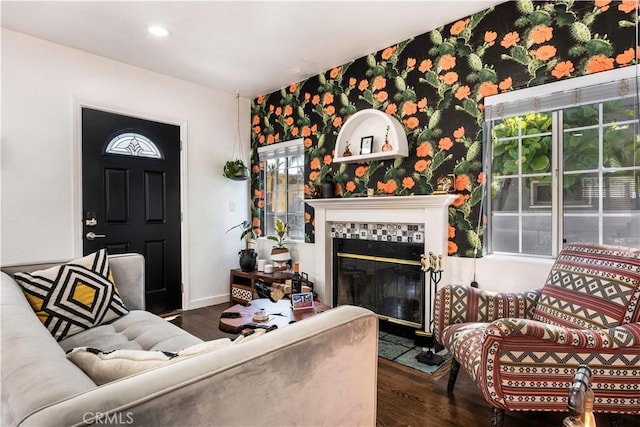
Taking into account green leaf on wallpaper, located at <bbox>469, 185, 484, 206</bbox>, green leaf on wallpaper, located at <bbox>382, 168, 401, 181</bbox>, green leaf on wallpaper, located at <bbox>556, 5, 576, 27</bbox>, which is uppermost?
green leaf on wallpaper, located at <bbox>556, 5, 576, 27</bbox>

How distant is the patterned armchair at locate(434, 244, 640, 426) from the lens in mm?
1454

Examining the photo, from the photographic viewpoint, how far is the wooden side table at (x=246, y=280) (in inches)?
145

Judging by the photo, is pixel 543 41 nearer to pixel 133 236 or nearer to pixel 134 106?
pixel 134 106

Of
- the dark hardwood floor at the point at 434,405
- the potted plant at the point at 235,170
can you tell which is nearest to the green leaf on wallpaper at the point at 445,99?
the dark hardwood floor at the point at 434,405

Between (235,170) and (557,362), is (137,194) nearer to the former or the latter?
(235,170)

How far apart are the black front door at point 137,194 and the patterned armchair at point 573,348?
310cm

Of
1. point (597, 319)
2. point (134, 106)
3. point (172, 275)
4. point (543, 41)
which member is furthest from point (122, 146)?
point (597, 319)

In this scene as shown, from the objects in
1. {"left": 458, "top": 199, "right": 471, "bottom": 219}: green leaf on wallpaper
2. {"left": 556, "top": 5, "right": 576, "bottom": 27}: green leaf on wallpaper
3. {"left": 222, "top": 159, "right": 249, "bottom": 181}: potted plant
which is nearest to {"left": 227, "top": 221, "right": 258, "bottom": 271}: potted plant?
{"left": 222, "top": 159, "right": 249, "bottom": 181}: potted plant

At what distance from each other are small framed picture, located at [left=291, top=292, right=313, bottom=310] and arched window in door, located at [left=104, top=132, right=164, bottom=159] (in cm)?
239

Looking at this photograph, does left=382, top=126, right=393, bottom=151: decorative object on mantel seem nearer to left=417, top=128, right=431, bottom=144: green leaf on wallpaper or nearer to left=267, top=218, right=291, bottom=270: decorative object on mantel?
left=417, top=128, right=431, bottom=144: green leaf on wallpaper

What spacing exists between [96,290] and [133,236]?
5.32ft

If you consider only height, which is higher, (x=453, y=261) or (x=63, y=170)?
(x=63, y=170)

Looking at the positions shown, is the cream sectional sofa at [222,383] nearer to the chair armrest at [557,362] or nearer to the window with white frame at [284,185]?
the chair armrest at [557,362]

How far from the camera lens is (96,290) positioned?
201 centimetres
